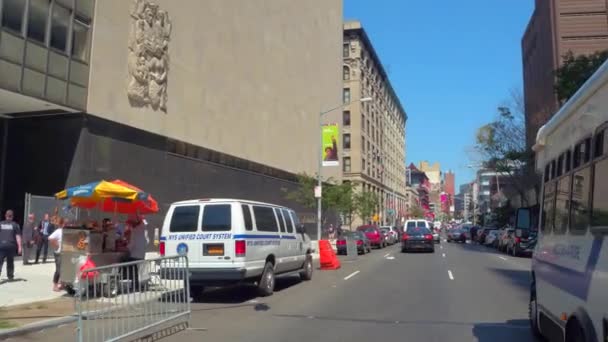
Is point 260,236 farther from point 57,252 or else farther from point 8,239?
point 8,239

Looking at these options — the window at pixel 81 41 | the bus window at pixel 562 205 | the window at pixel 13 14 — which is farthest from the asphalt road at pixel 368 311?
the window at pixel 81 41

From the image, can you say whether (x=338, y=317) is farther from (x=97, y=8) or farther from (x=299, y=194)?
(x=299, y=194)

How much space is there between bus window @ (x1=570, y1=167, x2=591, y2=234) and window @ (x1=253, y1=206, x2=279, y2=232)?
8.37 meters

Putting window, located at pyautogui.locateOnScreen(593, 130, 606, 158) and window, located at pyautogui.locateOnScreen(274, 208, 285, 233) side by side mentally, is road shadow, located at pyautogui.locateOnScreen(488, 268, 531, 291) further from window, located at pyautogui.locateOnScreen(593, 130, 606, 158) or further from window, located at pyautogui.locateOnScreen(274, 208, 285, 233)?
window, located at pyautogui.locateOnScreen(593, 130, 606, 158)

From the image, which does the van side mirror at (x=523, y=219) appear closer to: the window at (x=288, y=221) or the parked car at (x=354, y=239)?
the window at (x=288, y=221)

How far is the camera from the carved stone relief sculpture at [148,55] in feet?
82.5

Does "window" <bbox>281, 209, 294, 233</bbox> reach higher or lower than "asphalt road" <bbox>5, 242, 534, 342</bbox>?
higher

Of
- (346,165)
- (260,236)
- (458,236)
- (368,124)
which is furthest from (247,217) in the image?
(368,124)

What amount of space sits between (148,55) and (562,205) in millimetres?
22850

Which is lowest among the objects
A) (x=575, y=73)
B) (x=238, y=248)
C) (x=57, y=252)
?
(x=57, y=252)

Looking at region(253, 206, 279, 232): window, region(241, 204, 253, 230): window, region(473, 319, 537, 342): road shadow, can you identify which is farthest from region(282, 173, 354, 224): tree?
region(473, 319, 537, 342): road shadow

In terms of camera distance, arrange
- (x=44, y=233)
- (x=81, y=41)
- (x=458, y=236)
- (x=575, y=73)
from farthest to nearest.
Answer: (x=458, y=236) → (x=575, y=73) → (x=81, y=41) → (x=44, y=233)

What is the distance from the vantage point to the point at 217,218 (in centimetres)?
1231

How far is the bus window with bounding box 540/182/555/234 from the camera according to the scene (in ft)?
22.2
